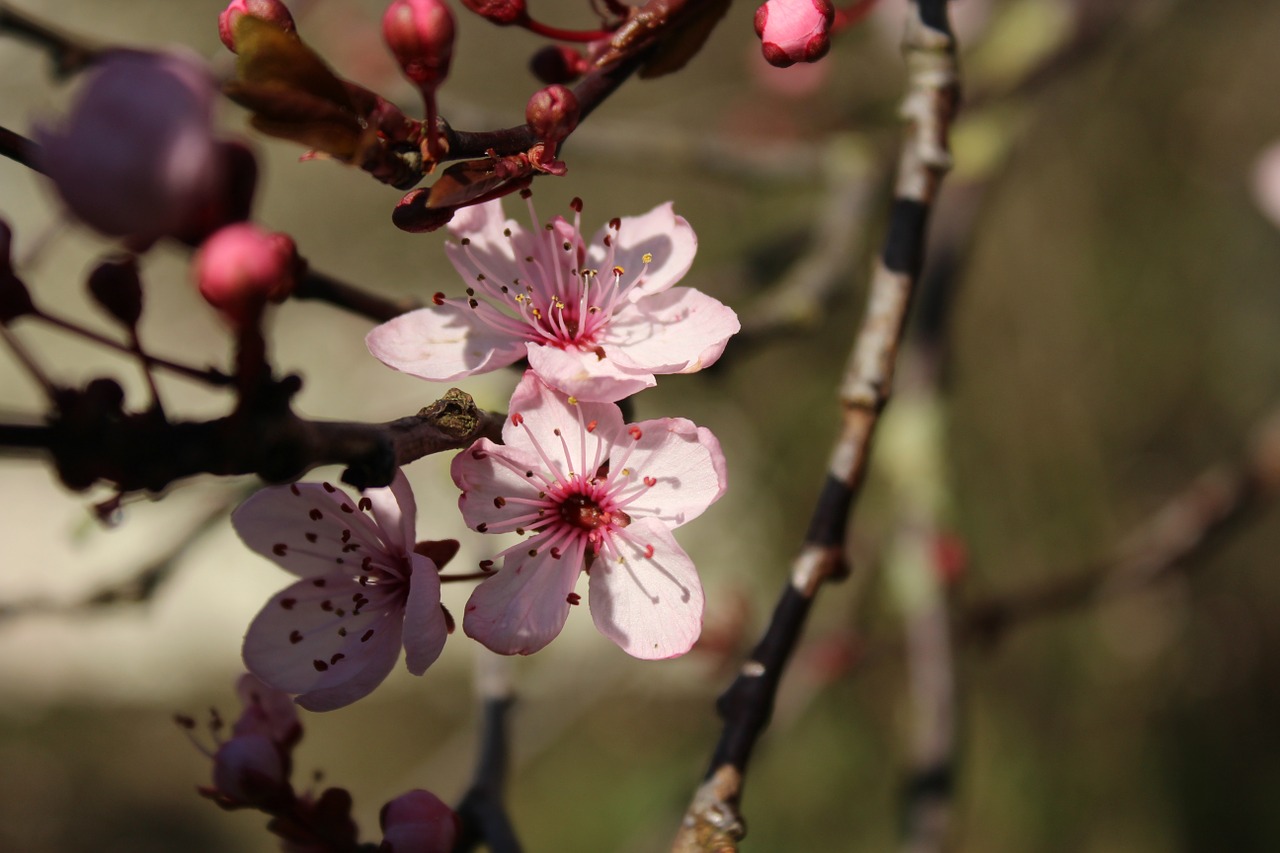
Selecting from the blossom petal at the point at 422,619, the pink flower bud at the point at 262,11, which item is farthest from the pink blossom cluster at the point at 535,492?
the pink flower bud at the point at 262,11

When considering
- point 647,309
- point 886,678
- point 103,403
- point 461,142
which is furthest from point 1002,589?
point 103,403

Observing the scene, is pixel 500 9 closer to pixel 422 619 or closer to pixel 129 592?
pixel 422 619

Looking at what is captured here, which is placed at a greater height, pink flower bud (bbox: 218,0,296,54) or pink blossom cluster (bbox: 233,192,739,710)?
pink flower bud (bbox: 218,0,296,54)

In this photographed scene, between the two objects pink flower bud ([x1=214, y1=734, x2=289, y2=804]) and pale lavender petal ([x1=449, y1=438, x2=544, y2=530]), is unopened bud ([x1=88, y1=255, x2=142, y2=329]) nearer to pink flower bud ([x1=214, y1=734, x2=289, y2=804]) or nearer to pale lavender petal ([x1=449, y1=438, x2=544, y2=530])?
pale lavender petal ([x1=449, y1=438, x2=544, y2=530])

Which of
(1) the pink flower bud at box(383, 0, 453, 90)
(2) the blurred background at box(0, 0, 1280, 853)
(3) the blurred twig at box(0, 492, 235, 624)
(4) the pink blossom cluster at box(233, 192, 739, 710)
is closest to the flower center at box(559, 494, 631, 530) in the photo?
(4) the pink blossom cluster at box(233, 192, 739, 710)

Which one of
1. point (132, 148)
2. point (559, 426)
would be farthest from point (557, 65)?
point (132, 148)

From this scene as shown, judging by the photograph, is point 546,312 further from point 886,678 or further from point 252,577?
point 252,577

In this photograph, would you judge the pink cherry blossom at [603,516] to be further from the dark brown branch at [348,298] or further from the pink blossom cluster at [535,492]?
the dark brown branch at [348,298]
